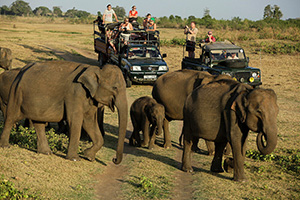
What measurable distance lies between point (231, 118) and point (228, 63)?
32.6ft

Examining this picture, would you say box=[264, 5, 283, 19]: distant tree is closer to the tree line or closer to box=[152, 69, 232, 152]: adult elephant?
the tree line

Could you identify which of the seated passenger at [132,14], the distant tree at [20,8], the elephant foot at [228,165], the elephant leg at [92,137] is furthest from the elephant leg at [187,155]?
the distant tree at [20,8]

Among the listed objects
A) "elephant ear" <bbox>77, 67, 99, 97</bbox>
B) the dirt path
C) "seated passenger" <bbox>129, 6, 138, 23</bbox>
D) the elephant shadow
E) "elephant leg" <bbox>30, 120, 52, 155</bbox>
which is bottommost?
the elephant shadow

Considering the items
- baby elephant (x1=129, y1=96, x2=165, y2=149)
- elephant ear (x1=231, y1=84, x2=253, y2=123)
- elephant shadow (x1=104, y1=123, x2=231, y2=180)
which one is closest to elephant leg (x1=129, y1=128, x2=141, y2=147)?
baby elephant (x1=129, y1=96, x2=165, y2=149)

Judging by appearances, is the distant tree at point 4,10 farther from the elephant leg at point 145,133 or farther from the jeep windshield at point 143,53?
the elephant leg at point 145,133

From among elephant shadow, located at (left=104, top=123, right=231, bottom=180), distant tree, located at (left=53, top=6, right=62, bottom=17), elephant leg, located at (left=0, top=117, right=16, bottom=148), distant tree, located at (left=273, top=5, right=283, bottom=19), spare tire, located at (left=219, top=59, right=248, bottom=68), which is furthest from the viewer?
distant tree, located at (left=53, top=6, right=62, bottom=17)

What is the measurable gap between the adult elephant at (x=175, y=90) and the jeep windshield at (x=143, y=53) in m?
9.24

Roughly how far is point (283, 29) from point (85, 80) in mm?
38881

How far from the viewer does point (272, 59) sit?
1215 inches

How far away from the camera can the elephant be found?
8508 millimetres

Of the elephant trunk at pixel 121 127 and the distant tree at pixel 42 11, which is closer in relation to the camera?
the elephant trunk at pixel 121 127

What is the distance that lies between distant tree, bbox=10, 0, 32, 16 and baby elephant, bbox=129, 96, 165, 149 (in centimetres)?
10208

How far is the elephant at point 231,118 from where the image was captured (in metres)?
8.51

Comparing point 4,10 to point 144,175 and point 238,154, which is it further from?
point 238,154
